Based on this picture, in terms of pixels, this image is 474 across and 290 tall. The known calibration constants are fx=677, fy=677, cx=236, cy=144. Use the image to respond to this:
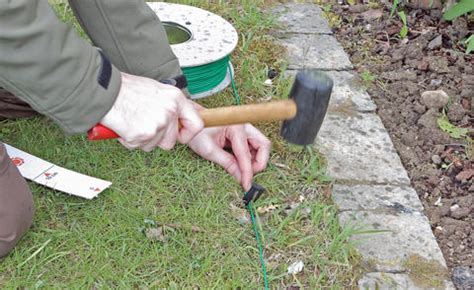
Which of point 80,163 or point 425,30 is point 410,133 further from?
point 80,163

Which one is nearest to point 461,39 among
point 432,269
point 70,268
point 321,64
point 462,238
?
point 321,64

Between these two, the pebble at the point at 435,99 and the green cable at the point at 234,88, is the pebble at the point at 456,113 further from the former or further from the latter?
the green cable at the point at 234,88

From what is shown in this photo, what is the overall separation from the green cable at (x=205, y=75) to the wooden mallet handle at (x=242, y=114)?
3.11ft

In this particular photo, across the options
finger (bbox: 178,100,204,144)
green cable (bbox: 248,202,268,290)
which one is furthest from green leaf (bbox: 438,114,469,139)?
finger (bbox: 178,100,204,144)

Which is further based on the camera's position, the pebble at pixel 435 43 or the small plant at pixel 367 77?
the pebble at pixel 435 43

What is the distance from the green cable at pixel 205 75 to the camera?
8.91 feet

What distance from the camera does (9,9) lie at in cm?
153

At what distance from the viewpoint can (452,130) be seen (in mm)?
2705

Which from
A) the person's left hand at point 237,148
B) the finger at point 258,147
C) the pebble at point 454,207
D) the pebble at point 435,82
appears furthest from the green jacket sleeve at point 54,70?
the pebble at point 435,82

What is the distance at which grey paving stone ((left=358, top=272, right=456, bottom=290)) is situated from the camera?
2061 millimetres

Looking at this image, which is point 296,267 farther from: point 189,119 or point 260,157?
point 189,119

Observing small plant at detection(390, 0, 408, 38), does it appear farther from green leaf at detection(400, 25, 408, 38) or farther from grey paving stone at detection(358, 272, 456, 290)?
grey paving stone at detection(358, 272, 456, 290)

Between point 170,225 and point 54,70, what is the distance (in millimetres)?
755

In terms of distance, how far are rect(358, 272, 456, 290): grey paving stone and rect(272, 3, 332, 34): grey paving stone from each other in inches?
62.8
